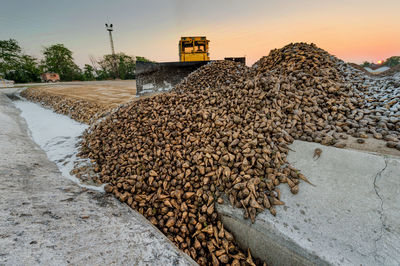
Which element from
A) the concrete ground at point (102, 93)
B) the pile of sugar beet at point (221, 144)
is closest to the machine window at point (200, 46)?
the concrete ground at point (102, 93)

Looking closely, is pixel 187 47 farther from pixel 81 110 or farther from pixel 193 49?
pixel 81 110

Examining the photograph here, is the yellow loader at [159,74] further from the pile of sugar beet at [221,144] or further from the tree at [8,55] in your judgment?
the tree at [8,55]

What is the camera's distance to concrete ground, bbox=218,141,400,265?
1.12m

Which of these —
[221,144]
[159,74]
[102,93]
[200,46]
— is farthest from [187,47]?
[221,144]

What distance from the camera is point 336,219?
1279mm

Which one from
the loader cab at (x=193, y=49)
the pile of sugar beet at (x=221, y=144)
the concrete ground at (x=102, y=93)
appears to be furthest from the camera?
the loader cab at (x=193, y=49)

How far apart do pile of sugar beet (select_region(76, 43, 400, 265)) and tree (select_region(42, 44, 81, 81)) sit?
38.7m

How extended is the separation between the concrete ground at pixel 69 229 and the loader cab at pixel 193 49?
7417 millimetres

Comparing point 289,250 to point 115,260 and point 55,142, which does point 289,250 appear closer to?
point 115,260

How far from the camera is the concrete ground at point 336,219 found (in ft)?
3.69

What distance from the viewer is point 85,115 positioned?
4.97m

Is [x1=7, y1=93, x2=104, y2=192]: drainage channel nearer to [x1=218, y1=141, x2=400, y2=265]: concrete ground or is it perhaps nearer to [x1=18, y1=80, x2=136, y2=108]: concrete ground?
[x1=18, y1=80, x2=136, y2=108]: concrete ground

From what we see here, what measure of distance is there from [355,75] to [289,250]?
340 cm

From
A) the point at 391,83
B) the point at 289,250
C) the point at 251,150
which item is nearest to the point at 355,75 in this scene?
the point at 391,83
